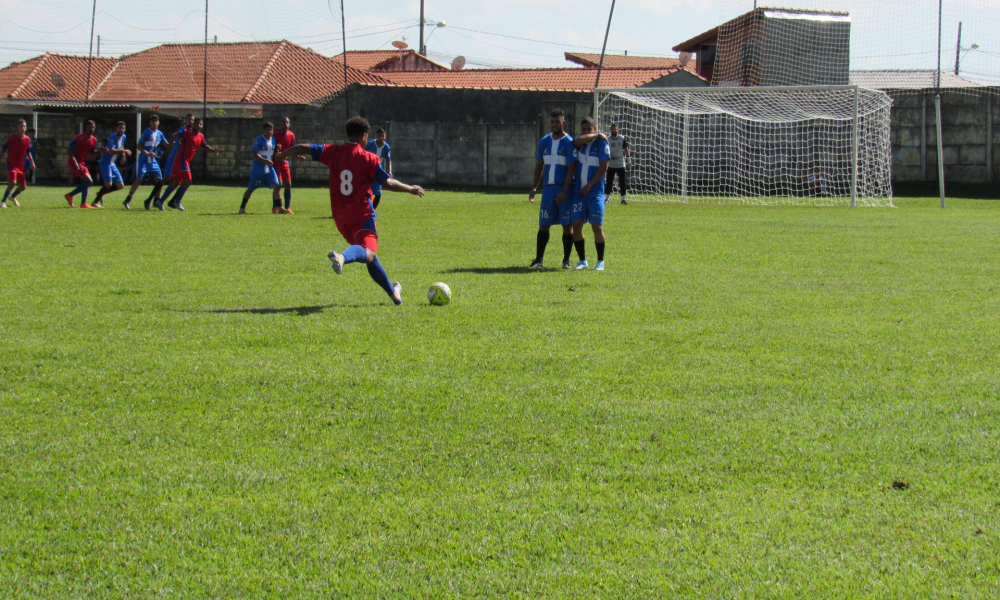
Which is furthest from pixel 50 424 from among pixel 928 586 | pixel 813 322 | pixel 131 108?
pixel 131 108

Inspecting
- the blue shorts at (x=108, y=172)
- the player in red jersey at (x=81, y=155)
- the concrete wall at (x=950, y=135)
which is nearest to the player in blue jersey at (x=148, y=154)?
the blue shorts at (x=108, y=172)

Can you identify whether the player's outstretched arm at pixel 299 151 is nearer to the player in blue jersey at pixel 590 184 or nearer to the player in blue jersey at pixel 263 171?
the player in blue jersey at pixel 590 184

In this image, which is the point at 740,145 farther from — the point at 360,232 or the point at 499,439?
the point at 499,439

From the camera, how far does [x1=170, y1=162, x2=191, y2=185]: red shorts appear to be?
66.3 ft

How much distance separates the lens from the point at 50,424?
477 cm

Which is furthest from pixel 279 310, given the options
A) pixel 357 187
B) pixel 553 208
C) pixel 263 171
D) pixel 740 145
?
pixel 740 145

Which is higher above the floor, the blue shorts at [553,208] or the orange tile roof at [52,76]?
the orange tile roof at [52,76]

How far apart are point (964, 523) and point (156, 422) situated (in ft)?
11.9

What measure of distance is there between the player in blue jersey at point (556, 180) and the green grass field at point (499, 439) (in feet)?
5.17

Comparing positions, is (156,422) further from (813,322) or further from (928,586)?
(813,322)

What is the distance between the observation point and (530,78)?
4934 centimetres

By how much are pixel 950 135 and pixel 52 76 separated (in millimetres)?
44926

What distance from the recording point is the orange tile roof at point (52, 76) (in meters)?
51.4

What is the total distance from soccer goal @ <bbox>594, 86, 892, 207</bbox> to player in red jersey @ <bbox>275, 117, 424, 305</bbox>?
20082 mm
